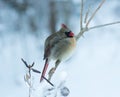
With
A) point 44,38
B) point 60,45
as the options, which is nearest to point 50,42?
point 60,45

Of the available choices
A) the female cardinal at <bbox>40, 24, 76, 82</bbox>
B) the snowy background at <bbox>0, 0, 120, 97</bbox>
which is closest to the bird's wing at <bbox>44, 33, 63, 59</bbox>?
the female cardinal at <bbox>40, 24, 76, 82</bbox>

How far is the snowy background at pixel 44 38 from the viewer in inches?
189

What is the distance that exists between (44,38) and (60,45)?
13.9 feet

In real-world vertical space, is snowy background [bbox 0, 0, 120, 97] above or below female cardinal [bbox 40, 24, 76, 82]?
below

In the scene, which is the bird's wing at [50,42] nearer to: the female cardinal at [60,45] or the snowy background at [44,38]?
the female cardinal at [60,45]

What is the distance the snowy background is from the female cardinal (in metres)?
3.13

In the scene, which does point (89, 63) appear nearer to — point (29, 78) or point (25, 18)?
point (25, 18)

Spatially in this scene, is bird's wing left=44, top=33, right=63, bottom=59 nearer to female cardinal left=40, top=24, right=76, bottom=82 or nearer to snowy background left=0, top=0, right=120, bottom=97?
female cardinal left=40, top=24, right=76, bottom=82

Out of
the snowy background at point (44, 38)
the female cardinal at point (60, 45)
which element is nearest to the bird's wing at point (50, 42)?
the female cardinal at point (60, 45)

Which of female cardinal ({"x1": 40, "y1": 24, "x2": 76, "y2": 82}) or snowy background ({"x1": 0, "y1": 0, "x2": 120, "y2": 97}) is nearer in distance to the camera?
female cardinal ({"x1": 40, "y1": 24, "x2": 76, "y2": 82})

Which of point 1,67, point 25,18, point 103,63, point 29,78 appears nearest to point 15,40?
point 25,18

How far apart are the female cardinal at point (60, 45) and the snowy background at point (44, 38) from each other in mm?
3131

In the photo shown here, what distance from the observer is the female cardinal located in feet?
4.12

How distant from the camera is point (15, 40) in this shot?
223 inches
